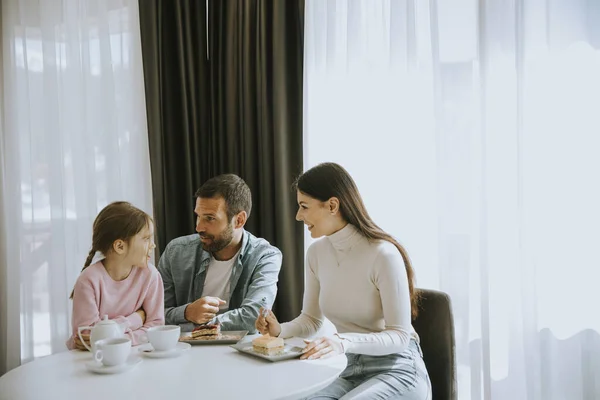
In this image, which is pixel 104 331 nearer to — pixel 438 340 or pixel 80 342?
pixel 80 342

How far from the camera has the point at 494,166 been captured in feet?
7.77

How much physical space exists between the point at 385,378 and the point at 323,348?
0.96 ft

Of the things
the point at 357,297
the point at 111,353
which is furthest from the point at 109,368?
the point at 357,297

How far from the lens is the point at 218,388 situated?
138cm

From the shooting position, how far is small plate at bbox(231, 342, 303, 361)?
159cm

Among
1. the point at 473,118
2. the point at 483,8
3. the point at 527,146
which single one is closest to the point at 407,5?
the point at 483,8

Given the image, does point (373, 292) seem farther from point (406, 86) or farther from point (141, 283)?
point (406, 86)

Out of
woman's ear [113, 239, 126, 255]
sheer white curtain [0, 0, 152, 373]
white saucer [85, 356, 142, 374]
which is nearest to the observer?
white saucer [85, 356, 142, 374]

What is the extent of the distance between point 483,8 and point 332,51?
27.4 inches

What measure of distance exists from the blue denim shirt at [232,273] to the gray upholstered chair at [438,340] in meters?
0.59

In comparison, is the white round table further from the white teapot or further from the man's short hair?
the man's short hair

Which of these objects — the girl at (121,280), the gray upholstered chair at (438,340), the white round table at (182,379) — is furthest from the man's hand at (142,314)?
the gray upholstered chair at (438,340)

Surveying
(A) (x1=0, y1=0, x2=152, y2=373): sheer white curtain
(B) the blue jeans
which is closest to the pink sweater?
(B) the blue jeans

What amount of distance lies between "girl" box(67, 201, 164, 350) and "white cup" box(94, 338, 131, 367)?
0.81 ft
